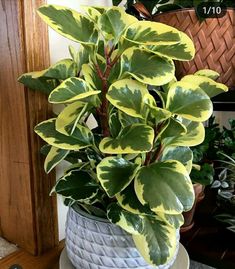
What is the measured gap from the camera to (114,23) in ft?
1.57

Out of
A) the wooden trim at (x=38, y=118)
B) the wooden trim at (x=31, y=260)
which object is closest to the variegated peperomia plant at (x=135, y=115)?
the wooden trim at (x=38, y=118)

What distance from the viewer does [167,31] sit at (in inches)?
18.1

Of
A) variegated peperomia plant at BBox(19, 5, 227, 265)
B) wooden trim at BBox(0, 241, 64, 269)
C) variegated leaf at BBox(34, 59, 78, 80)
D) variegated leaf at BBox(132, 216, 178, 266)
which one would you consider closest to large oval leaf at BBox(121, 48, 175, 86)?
variegated peperomia plant at BBox(19, 5, 227, 265)

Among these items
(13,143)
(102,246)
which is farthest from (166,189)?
(13,143)

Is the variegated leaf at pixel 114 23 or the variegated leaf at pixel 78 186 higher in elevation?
the variegated leaf at pixel 114 23

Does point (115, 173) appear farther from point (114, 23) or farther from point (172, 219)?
point (114, 23)

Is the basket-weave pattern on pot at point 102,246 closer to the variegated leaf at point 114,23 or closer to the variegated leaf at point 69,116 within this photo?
the variegated leaf at point 69,116

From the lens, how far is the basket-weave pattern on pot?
53 cm

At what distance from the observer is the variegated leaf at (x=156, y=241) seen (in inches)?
18.3

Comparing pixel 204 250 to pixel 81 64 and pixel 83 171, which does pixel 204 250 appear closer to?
pixel 83 171

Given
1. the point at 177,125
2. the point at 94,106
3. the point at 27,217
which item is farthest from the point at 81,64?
the point at 27,217

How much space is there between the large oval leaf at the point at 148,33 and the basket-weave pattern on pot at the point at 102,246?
31 centimetres

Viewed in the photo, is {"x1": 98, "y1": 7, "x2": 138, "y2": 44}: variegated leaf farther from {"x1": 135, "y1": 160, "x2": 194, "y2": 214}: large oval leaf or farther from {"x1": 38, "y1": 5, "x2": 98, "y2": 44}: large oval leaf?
{"x1": 135, "y1": 160, "x2": 194, "y2": 214}: large oval leaf

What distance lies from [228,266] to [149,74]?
19.7 inches
